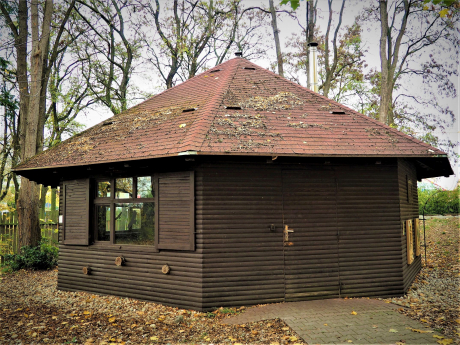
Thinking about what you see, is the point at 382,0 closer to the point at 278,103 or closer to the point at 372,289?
the point at 278,103

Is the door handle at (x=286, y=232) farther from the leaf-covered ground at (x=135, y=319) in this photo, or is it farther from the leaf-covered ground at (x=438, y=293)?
the leaf-covered ground at (x=438, y=293)

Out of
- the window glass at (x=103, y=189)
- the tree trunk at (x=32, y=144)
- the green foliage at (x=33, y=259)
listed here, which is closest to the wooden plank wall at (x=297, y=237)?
the window glass at (x=103, y=189)

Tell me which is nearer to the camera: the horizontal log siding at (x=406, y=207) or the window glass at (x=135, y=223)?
the window glass at (x=135, y=223)

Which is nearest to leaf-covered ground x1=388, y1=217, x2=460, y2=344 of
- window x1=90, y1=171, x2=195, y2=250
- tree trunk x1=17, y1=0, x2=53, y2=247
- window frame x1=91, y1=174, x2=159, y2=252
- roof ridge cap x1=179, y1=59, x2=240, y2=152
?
window x1=90, y1=171, x2=195, y2=250

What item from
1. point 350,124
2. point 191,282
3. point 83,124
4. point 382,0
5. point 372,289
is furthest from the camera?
point 83,124

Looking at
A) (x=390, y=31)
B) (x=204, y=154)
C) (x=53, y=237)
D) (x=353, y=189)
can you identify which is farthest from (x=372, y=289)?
(x=390, y=31)

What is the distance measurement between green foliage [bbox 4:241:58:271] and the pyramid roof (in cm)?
436

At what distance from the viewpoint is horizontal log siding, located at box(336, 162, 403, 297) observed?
24.7 ft

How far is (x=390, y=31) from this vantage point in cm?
1791

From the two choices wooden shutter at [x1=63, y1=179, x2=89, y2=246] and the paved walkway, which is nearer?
the paved walkway

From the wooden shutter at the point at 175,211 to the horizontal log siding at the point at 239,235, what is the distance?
0.64 feet

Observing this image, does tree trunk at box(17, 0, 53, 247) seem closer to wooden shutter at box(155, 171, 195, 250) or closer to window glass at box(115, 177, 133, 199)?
window glass at box(115, 177, 133, 199)

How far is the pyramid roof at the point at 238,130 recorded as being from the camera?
7008 mm

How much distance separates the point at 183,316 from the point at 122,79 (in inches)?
652
